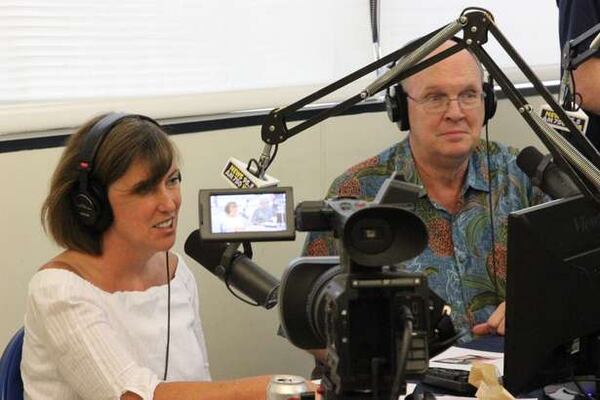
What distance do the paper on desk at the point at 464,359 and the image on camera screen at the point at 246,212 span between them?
2.22 ft

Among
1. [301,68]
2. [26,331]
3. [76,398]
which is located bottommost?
[76,398]

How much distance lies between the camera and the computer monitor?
5.51 feet

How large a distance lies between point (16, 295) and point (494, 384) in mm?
1422

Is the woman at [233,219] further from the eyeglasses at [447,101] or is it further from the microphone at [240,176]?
the eyeglasses at [447,101]

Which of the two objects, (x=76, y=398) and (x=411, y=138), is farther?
(x=411, y=138)

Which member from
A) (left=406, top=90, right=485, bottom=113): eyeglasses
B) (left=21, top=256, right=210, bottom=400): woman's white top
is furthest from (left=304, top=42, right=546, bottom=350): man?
(left=21, top=256, right=210, bottom=400): woman's white top

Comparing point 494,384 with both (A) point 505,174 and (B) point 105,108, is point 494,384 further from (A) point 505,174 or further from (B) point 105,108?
(B) point 105,108

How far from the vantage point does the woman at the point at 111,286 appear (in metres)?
1.88

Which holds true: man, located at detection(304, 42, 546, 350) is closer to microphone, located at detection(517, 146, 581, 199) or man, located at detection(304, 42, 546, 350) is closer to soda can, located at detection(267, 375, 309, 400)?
microphone, located at detection(517, 146, 581, 199)

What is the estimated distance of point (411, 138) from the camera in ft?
8.82

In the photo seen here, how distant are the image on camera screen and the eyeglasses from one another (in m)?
1.23

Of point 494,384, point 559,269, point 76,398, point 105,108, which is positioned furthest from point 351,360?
point 105,108

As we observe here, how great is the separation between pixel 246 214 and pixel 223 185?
156 centimetres

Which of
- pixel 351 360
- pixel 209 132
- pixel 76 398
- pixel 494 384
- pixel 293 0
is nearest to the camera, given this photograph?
pixel 351 360
